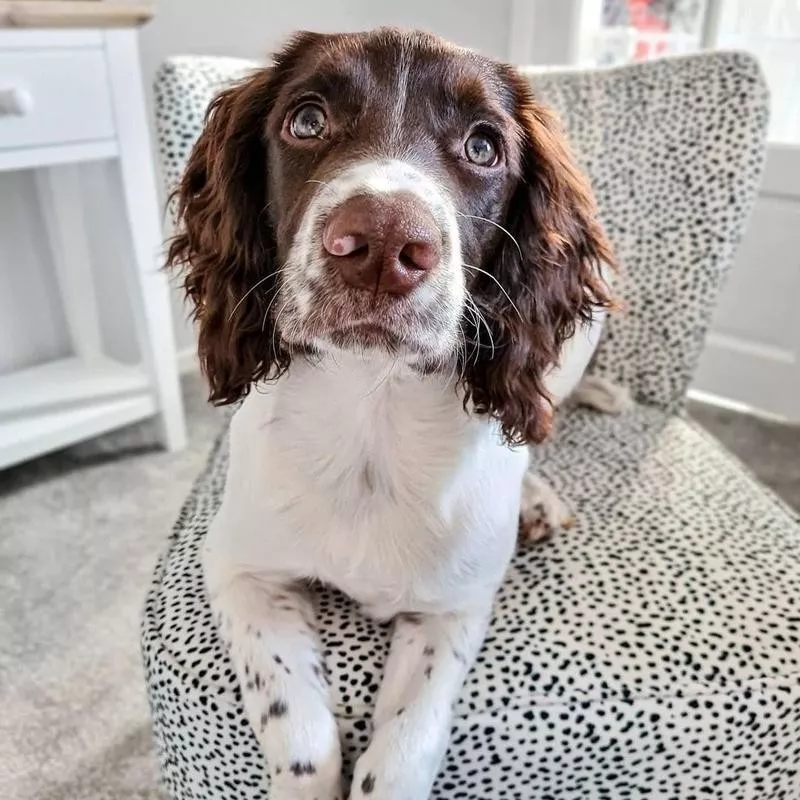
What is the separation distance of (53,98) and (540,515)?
148 cm

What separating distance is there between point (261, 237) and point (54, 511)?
4.99 ft

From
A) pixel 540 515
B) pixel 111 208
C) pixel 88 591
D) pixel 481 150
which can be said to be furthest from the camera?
pixel 111 208

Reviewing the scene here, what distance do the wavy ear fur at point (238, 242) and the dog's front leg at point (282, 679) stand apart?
0.93 feet

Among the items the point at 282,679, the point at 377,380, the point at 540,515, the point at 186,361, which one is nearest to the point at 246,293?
the point at 377,380

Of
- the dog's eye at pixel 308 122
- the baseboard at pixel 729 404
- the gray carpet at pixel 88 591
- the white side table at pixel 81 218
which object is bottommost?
the baseboard at pixel 729 404

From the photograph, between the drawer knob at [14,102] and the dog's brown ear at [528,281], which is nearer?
the dog's brown ear at [528,281]

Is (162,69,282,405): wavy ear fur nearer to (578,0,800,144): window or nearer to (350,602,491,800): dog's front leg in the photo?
(350,602,491,800): dog's front leg

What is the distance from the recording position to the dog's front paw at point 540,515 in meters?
1.29

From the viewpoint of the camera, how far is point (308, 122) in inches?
39.2

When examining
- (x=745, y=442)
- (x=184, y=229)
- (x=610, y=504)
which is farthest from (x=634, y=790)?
(x=745, y=442)

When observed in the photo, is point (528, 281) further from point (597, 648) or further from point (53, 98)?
point (53, 98)

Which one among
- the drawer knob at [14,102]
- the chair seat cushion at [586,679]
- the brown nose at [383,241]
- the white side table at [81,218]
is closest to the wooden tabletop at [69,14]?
the white side table at [81,218]

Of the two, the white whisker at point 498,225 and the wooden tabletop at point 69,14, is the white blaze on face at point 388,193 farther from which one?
the wooden tabletop at point 69,14

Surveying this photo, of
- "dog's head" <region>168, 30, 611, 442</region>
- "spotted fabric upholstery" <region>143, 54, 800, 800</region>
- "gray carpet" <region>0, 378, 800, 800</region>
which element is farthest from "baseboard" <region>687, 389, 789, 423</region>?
"dog's head" <region>168, 30, 611, 442</region>
